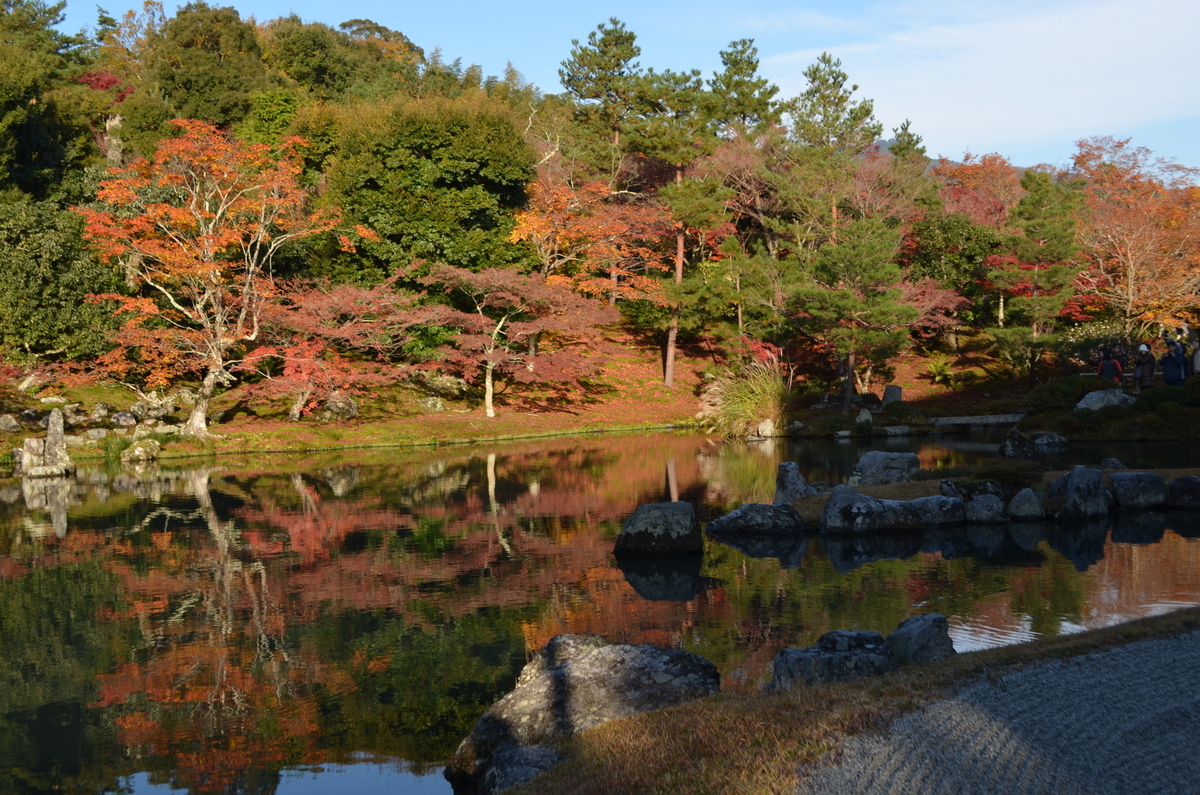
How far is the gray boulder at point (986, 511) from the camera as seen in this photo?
12.2 meters

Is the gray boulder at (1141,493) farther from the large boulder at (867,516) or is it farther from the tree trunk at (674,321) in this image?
the tree trunk at (674,321)

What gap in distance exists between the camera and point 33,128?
Answer: 1103 inches

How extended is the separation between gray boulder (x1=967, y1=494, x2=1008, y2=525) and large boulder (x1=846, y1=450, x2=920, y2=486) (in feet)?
7.06

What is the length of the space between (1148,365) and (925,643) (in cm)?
2066

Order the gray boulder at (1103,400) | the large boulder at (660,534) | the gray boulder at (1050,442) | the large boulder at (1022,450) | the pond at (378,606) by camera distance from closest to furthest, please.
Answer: the pond at (378,606) → the large boulder at (660,534) → the large boulder at (1022,450) → the gray boulder at (1050,442) → the gray boulder at (1103,400)

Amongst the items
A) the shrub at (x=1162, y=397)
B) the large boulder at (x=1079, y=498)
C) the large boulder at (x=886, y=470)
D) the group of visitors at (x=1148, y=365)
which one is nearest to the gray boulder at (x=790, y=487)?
the large boulder at (x=886, y=470)

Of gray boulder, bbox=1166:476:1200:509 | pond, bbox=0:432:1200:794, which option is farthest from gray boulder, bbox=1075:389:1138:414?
pond, bbox=0:432:1200:794

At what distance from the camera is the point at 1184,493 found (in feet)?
41.7

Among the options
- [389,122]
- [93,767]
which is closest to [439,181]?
[389,122]

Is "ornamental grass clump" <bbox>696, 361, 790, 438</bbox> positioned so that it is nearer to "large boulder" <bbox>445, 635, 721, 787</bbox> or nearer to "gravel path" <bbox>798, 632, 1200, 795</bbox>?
"large boulder" <bbox>445, 635, 721, 787</bbox>

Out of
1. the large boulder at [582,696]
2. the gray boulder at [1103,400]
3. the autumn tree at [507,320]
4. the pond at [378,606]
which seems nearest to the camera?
the large boulder at [582,696]

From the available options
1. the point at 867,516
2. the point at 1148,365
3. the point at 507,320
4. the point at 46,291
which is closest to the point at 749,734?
the point at 867,516

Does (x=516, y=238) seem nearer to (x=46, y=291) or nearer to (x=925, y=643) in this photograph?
(x=46, y=291)

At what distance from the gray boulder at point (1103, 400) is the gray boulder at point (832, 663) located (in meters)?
18.5
